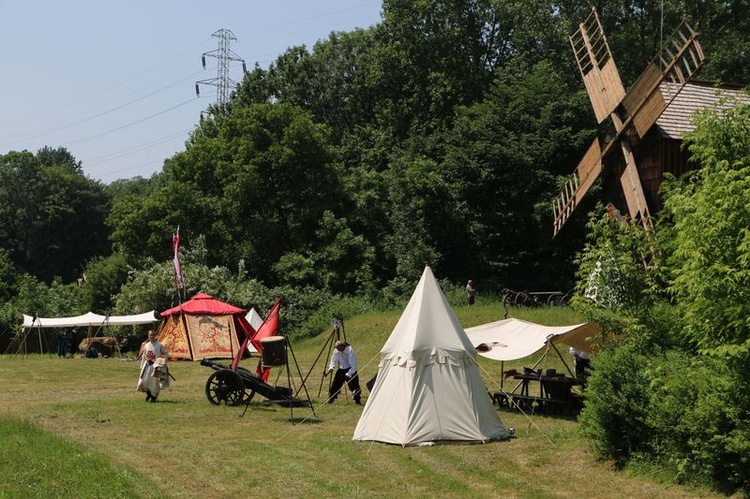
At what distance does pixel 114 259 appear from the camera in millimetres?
62406

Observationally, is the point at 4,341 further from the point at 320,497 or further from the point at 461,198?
the point at 320,497

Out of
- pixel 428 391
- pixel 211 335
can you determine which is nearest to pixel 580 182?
pixel 211 335

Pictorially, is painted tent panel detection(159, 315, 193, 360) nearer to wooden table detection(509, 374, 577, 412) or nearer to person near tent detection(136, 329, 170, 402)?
person near tent detection(136, 329, 170, 402)

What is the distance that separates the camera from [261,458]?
1470cm

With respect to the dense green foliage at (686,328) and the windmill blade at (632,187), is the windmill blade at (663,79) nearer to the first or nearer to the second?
the windmill blade at (632,187)

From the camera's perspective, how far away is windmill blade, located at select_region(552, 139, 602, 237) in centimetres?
3206

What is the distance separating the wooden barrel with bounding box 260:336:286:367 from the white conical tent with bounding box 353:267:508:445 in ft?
11.1

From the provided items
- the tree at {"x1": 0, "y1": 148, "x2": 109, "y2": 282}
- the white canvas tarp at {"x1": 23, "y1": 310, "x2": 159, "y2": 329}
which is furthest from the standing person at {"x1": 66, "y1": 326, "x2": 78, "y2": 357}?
the tree at {"x1": 0, "y1": 148, "x2": 109, "y2": 282}

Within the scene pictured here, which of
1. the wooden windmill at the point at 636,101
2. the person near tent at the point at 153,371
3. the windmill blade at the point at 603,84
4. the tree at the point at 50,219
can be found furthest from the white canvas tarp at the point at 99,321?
the tree at the point at 50,219

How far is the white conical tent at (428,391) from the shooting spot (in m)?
16.0

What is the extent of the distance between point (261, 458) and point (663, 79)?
19.8 m

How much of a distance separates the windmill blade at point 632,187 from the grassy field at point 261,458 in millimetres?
11483

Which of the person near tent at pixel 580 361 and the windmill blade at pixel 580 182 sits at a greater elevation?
the windmill blade at pixel 580 182

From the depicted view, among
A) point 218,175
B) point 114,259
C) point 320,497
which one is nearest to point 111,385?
point 320,497
